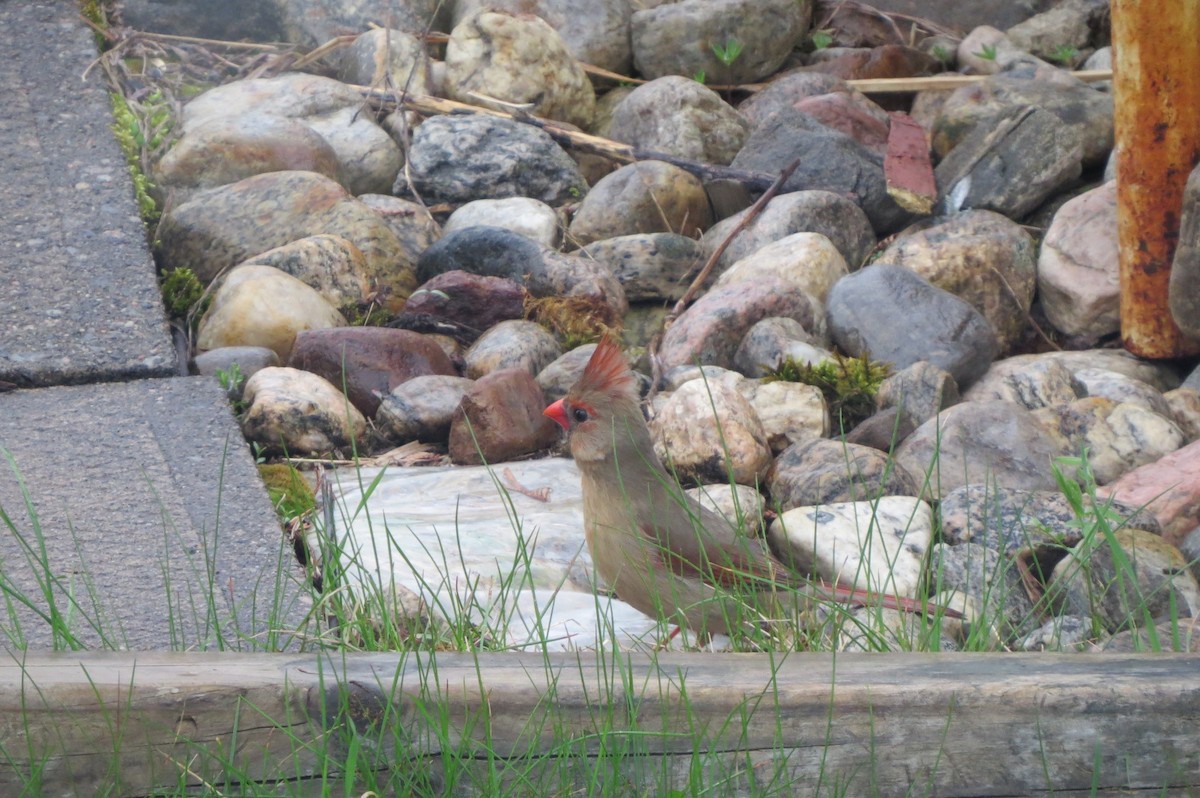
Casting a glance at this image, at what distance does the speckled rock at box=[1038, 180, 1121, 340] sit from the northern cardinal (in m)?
2.80

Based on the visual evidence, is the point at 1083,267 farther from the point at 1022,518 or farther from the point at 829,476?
the point at 1022,518

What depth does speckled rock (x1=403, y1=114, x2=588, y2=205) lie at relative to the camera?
23.7 ft

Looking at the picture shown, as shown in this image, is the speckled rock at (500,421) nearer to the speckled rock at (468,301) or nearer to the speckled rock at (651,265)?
the speckled rock at (468,301)

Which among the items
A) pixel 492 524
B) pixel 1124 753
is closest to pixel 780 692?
pixel 1124 753

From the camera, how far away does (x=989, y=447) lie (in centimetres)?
465

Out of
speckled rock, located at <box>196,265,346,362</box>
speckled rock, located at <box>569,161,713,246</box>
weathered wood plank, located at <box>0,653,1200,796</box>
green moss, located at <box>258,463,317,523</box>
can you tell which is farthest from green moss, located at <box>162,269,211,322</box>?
weathered wood plank, located at <box>0,653,1200,796</box>

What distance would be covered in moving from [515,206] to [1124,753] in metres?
5.31

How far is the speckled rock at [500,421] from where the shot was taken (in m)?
4.92

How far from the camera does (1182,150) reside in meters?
5.24

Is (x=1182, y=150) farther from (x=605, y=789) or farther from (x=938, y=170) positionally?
(x=605, y=789)

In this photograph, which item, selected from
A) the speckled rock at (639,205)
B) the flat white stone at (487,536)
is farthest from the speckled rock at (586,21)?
the flat white stone at (487,536)

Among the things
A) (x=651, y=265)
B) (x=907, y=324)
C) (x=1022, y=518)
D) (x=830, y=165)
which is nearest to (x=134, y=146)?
(x=651, y=265)

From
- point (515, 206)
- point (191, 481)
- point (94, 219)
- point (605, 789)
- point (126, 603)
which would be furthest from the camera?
point (515, 206)

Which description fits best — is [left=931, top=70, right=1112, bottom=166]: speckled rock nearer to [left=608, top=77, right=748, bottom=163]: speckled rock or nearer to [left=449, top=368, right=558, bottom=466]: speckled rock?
[left=608, top=77, right=748, bottom=163]: speckled rock
